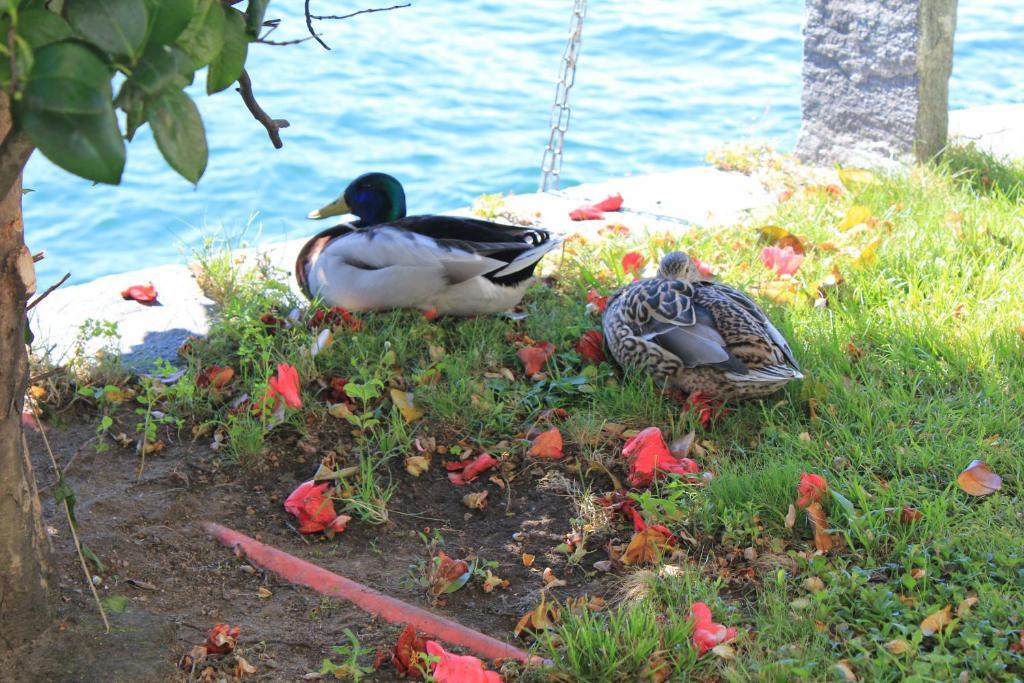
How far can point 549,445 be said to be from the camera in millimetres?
3213

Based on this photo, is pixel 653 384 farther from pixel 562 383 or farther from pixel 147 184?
pixel 147 184

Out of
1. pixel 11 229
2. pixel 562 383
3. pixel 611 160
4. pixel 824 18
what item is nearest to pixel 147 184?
pixel 611 160

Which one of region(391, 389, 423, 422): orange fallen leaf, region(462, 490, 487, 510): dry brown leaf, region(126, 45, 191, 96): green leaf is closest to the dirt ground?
region(462, 490, 487, 510): dry brown leaf

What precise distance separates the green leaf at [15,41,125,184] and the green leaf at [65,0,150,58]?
25 millimetres

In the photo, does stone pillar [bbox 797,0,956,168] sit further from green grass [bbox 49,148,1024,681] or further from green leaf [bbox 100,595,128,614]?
green leaf [bbox 100,595,128,614]

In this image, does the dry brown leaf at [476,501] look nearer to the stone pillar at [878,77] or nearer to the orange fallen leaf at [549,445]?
the orange fallen leaf at [549,445]

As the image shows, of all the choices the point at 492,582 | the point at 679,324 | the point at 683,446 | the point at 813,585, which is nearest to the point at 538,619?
the point at 492,582

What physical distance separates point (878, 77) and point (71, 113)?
5.36 meters

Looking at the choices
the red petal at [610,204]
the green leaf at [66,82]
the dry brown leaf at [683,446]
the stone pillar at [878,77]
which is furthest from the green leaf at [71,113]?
the stone pillar at [878,77]

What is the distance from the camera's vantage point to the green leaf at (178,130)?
102cm

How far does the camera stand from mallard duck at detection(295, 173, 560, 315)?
3932 millimetres

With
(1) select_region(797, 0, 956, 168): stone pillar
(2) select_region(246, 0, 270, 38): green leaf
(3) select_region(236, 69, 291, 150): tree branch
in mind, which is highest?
(2) select_region(246, 0, 270, 38): green leaf

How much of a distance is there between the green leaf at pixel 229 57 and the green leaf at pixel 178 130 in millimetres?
182

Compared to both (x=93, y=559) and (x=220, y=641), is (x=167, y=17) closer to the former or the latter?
(x=220, y=641)
